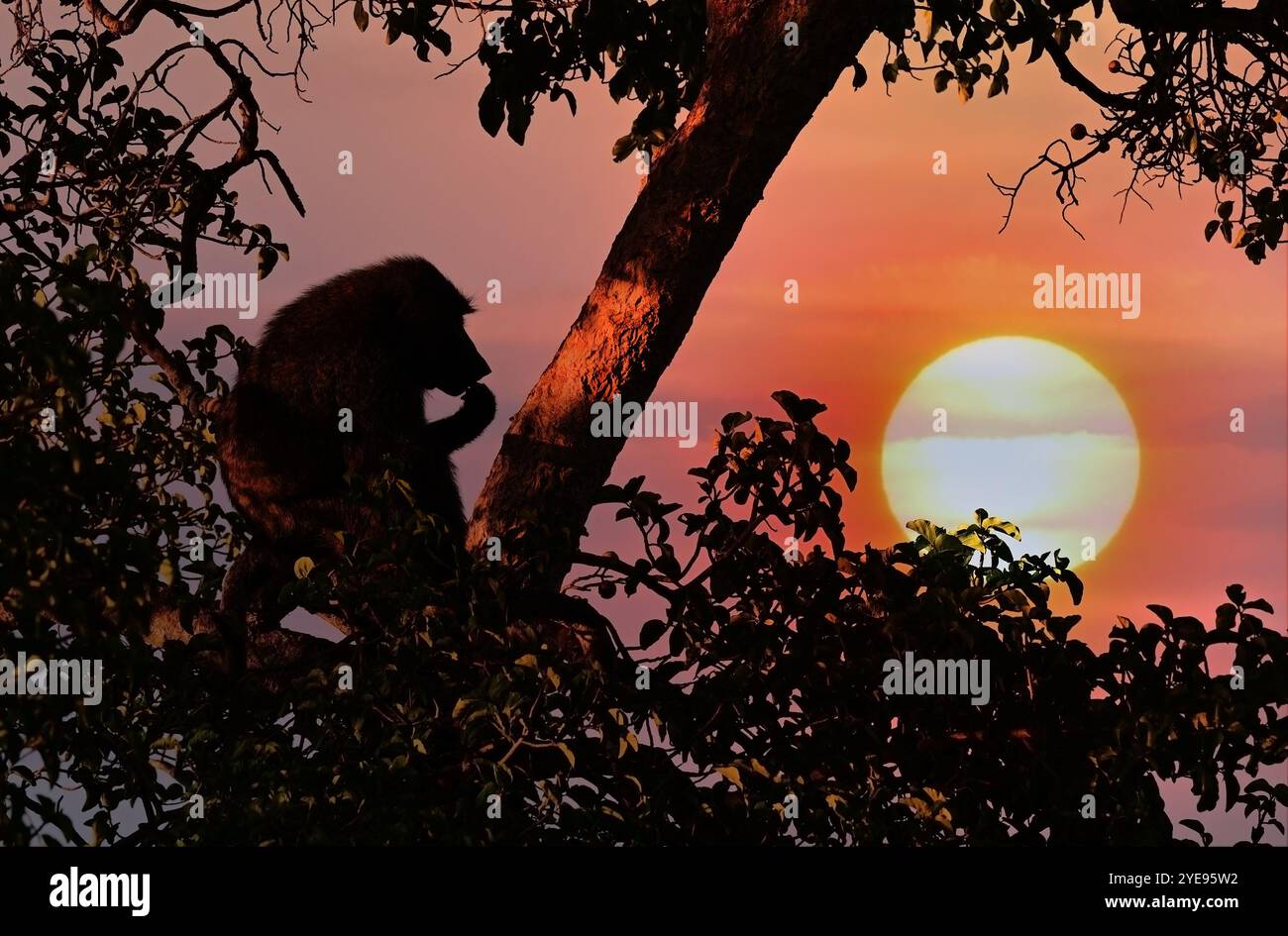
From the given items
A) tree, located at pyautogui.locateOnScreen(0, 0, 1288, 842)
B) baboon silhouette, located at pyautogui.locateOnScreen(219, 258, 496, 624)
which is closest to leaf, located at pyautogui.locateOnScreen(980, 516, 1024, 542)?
tree, located at pyautogui.locateOnScreen(0, 0, 1288, 842)

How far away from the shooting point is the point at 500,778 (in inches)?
200

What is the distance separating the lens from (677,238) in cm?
596

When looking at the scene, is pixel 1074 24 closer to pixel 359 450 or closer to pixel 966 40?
pixel 966 40

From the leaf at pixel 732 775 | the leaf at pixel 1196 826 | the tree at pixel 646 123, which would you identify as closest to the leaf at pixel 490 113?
the tree at pixel 646 123

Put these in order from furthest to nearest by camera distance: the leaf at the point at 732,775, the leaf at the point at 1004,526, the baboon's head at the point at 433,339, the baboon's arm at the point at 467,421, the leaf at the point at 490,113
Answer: the baboon's head at the point at 433,339, the baboon's arm at the point at 467,421, the leaf at the point at 490,113, the leaf at the point at 1004,526, the leaf at the point at 732,775

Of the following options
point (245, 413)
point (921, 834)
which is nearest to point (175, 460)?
point (245, 413)

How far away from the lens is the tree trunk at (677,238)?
5965mm

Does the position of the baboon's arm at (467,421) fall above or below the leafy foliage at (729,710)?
above

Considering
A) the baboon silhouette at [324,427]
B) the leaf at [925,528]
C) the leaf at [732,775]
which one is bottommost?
the leaf at [732,775]

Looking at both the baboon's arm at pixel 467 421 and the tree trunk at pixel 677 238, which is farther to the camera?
the baboon's arm at pixel 467 421

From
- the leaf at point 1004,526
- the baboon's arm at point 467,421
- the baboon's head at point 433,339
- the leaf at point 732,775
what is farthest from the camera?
the baboon's head at point 433,339

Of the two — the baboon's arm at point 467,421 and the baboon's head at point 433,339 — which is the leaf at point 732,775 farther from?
the baboon's head at point 433,339

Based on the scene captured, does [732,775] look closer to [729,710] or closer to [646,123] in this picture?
[729,710]
